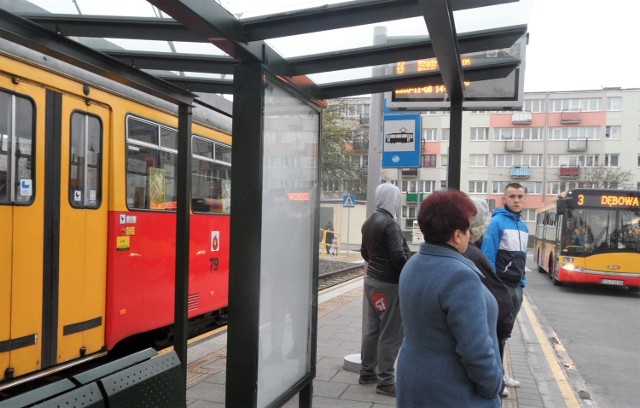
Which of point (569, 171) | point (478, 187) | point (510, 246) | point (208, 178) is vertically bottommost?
point (510, 246)

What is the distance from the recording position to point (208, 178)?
25.5ft

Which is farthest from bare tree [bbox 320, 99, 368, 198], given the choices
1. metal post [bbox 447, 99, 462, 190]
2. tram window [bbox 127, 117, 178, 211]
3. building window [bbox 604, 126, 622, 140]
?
building window [bbox 604, 126, 622, 140]

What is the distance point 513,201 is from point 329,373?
2607mm

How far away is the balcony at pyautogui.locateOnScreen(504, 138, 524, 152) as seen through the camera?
6131 centimetres

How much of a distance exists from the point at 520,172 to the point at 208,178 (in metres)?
57.5

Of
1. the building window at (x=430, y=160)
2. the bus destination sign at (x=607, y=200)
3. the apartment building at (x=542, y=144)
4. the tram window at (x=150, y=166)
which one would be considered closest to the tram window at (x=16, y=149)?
the tram window at (x=150, y=166)

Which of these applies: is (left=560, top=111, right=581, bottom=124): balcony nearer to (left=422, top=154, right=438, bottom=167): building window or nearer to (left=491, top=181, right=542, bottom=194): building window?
(left=491, top=181, right=542, bottom=194): building window

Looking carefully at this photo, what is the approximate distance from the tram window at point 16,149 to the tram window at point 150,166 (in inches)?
50.9

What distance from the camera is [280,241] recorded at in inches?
140

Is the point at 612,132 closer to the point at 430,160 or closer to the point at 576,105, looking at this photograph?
the point at 576,105

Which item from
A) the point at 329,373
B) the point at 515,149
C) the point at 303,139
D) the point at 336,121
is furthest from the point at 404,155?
the point at 515,149

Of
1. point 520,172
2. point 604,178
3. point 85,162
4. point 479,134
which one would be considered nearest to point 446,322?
point 85,162

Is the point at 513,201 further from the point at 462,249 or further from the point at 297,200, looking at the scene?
the point at 462,249

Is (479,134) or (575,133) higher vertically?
(575,133)
